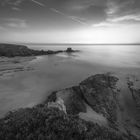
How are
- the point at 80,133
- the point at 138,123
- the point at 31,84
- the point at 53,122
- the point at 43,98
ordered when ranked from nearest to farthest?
the point at 80,133
the point at 53,122
the point at 138,123
the point at 43,98
the point at 31,84

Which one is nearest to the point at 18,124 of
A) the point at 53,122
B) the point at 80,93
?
the point at 53,122

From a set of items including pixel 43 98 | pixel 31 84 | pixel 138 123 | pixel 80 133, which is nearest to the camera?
Answer: pixel 80 133

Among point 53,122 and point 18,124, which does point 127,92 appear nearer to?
point 53,122

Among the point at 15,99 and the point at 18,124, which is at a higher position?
the point at 18,124

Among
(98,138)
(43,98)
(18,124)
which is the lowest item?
(43,98)

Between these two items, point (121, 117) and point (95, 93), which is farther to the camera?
point (95, 93)

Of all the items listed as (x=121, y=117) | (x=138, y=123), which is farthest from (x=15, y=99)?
(x=138, y=123)

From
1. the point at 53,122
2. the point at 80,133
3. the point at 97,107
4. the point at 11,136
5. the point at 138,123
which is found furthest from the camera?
the point at 97,107

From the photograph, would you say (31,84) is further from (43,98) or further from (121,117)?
(121,117)

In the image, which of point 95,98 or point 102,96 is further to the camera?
point 102,96
